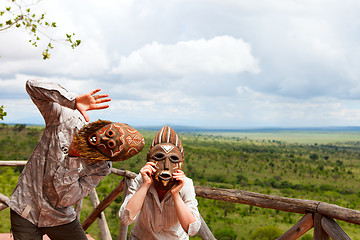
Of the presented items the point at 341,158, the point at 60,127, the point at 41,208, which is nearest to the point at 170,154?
the point at 60,127

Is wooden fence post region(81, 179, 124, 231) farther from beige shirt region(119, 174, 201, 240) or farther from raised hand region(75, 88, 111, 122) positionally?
raised hand region(75, 88, 111, 122)

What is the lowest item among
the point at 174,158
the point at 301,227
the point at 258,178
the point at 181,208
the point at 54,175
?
the point at 258,178

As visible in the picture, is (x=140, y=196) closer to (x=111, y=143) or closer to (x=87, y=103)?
(x=111, y=143)

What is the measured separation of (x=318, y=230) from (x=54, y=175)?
6.02 feet

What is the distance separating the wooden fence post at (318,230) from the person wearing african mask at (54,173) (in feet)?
4.67

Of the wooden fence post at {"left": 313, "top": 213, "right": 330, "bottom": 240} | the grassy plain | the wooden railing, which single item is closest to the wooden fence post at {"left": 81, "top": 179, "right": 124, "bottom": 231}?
the wooden railing

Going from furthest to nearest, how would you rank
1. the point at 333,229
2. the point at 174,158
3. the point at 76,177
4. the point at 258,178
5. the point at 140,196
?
the point at 258,178, the point at 333,229, the point at 76,177, the point at 174,158, the point at 140,196

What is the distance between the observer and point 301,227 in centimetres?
248

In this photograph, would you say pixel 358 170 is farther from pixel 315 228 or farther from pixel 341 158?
pixel 315 228

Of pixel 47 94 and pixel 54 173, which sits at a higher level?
pixel 47 94

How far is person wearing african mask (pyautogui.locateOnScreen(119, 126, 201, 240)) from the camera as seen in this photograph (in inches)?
69.6

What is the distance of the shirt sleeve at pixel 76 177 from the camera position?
2.02m

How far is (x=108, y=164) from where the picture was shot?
81.2 inches

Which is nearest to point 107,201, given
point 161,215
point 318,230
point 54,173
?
point 54,173
